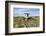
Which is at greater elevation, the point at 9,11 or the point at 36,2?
the point at 36,2

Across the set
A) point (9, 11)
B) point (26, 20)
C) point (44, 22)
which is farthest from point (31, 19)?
point (9, 11)

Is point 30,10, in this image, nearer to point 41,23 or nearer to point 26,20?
point 26,20

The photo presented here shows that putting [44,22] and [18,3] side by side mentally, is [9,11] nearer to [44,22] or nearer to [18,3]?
[18,3]

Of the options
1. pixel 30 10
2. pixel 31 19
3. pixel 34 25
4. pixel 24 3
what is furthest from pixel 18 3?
pixel 34 25
